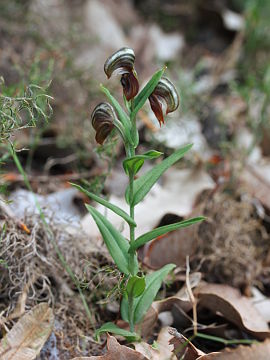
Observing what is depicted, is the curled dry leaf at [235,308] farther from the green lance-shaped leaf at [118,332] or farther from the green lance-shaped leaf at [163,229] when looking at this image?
the green lance-shaped leaf at [163,229]

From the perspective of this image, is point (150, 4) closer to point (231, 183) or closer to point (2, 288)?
point (231, 183)

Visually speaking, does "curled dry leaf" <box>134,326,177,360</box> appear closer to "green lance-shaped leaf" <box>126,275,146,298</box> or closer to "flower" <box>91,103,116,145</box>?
"green lance-shaped leaf" <box>126,275,146,298</box>

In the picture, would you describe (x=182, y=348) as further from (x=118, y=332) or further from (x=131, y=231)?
(x=131, y=231)

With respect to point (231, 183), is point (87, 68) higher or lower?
higher

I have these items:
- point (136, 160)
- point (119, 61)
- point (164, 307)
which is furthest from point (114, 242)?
point (119, 61)

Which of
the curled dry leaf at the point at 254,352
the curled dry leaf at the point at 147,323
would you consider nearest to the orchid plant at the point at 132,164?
the curled dry leaf at the point at 147,323

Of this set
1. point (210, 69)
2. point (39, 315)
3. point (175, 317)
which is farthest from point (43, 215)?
point (210, 69)

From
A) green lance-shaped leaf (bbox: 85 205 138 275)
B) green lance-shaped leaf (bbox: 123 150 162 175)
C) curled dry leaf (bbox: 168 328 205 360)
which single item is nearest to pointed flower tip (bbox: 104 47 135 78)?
green lance-shaped leaf (bbox: 123 150 162 175)
